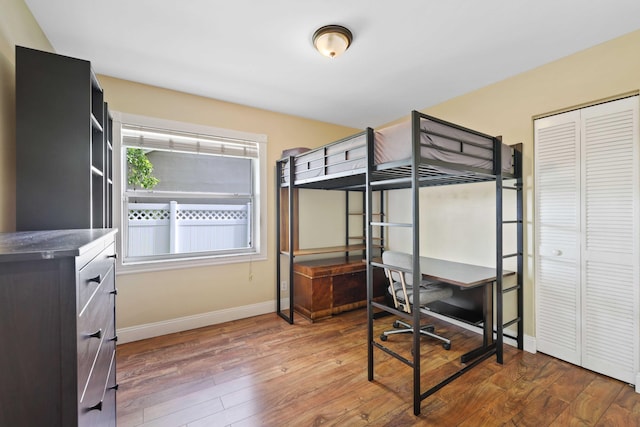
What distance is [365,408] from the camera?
181 cm

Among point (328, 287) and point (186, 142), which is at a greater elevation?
point (186, 142)

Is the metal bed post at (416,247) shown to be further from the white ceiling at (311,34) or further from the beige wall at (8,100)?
the beige wall at (8,100)

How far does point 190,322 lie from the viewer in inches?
117

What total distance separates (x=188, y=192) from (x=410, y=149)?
2.45m

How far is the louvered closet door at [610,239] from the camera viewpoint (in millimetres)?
1989

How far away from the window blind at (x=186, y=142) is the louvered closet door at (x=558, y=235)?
2.96m

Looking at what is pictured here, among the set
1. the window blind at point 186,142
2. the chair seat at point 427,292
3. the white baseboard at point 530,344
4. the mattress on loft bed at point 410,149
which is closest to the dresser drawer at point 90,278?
the mattress on loft bed at point 410,149

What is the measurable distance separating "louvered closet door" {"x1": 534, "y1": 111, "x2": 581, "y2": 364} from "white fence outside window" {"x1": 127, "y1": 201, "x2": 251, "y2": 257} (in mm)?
3093

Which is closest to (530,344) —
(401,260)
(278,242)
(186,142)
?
(401,260)

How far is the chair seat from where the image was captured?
2520 mm

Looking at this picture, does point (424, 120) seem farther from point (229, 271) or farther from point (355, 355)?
point (229, 271)

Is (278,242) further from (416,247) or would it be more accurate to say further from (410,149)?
(410,149)

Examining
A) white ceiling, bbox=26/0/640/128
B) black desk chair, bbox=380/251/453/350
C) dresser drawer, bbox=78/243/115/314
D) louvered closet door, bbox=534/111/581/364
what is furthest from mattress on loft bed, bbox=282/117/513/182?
dresser drawer, bbox=78/243/115/314

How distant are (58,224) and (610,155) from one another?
3714 mm
